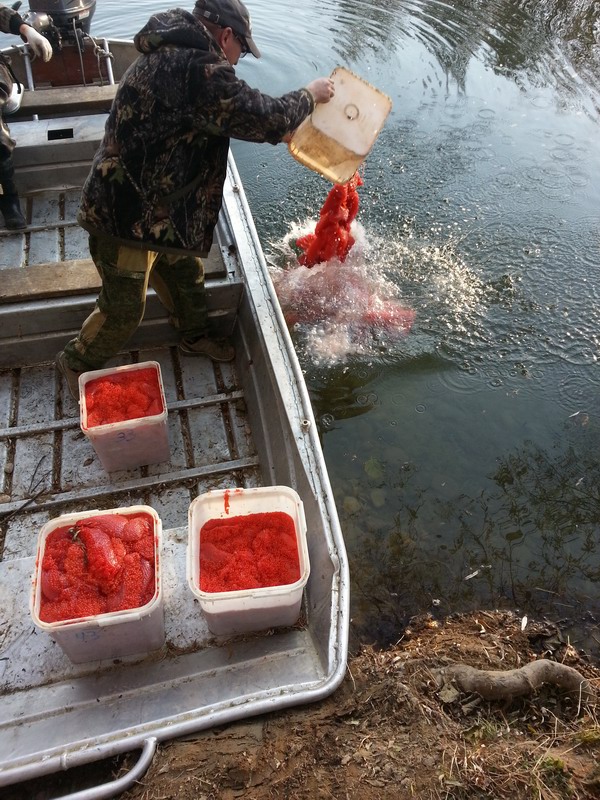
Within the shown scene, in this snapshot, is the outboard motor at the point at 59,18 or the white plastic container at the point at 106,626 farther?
the outboard motor at the point at 59,18

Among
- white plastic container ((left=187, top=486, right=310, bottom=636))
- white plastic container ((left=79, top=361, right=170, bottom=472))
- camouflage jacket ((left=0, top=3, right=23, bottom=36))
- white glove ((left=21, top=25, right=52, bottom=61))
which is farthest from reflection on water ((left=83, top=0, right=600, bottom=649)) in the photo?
camouflage jacket ((left=0, top=3, right=23, bottom=36))

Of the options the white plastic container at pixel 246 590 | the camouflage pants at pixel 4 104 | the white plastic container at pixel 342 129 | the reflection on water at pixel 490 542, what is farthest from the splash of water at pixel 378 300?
the camouflage pants at pixel 4 104

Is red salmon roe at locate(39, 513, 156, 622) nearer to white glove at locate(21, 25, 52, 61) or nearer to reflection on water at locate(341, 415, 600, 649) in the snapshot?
reflection on water at locate(341, 415, 600, 649)

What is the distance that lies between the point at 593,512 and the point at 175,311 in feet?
11.6

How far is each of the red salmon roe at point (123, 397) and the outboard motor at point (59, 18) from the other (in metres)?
4.60

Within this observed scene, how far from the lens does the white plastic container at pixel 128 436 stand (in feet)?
9.84

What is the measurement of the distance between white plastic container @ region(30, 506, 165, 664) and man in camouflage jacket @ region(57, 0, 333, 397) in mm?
1243

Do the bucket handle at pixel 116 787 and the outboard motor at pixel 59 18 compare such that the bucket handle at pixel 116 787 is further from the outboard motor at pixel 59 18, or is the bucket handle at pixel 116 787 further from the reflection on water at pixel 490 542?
the outboard motor at pixel 59 18

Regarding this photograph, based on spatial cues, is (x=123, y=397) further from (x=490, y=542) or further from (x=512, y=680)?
(x=490, y=542)

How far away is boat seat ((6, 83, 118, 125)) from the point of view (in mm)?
5211

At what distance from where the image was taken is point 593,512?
13.9 feet

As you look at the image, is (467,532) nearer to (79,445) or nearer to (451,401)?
(451,401)

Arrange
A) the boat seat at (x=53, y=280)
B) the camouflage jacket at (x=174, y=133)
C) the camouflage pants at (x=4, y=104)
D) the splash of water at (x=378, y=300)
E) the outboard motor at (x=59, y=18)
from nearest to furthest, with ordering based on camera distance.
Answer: the camouflage jacket at (x=174, y=133)
the boat seat at (x=53, y=280)
the camouflage pants at (x=4, y=104)
the splash of water at (x=378, y=300)
the outboard motor at (x=59, y=18)

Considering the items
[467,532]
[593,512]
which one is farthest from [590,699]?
[593,512]
